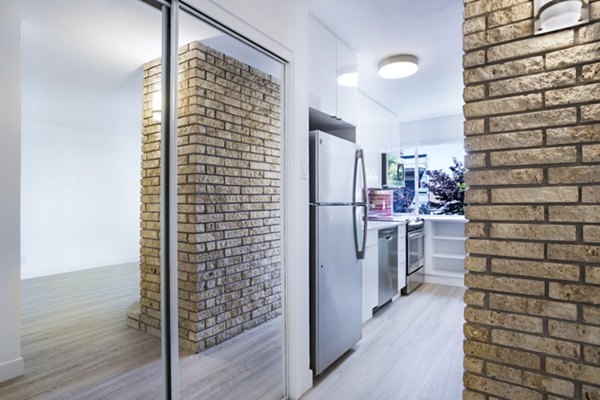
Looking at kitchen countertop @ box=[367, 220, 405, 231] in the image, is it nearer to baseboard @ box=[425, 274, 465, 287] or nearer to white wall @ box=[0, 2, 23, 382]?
baseboard @ box=[425, 274, 465, 287]

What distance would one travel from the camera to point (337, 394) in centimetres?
212

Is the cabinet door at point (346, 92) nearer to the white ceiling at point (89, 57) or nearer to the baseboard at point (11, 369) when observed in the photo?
the white ceiling at point (89, 57)

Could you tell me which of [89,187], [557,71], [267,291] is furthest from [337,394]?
[557,71]

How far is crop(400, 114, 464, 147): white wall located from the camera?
532cm

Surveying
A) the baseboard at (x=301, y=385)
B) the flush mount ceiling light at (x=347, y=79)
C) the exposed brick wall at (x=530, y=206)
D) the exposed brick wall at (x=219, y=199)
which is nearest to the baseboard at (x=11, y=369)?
the exposed brick wall at (x=219, y=199)

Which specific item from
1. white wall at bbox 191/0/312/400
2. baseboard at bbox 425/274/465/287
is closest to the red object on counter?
baseboard at bbox 425/274/465/287

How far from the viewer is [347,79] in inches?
114

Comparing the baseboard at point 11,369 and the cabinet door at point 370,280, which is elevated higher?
the baseboard at point 11,369

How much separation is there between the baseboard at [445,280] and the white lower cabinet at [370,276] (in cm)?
193

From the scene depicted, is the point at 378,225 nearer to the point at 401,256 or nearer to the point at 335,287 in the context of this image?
the point at 401,256

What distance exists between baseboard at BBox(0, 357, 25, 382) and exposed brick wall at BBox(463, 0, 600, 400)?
168 centimetres

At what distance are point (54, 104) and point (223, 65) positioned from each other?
89 cm

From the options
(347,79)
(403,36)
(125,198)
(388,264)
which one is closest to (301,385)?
(125,198)

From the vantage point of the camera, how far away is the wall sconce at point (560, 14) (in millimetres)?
1107
